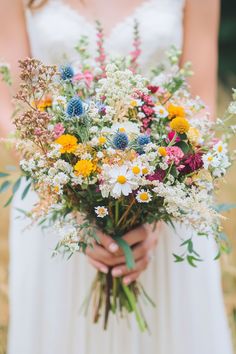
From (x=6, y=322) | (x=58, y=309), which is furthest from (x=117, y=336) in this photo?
(x=6, y=322)

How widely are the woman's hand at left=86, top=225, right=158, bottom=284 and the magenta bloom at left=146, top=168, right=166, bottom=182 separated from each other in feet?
0.95

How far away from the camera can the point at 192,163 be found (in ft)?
3.20

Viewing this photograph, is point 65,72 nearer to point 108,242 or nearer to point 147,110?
point 147,110

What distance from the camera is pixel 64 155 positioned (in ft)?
3.28

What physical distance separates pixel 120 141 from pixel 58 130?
0.14 meters

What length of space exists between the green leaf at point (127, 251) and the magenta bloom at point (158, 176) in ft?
0.81

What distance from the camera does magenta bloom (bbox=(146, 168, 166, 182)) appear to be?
953mm

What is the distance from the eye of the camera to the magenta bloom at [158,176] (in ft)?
3.13

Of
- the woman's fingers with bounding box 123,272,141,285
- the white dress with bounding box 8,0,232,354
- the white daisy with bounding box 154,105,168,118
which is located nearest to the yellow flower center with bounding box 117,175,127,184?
the white daisy with bounding box 154,105,168,118

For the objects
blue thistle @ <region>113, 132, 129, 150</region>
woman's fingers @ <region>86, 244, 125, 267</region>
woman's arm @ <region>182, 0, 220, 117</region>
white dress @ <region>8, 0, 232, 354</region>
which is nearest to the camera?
blue thistle @ <region>113, 132, 129, 150</region>


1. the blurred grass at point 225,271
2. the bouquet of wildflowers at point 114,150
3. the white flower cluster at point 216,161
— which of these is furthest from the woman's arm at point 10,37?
the blurred grass at point 225,271

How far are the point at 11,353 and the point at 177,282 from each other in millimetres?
532

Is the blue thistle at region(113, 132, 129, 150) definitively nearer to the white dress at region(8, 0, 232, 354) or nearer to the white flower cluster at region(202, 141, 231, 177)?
the white flower cluster at region(202, 141, 231, 177)


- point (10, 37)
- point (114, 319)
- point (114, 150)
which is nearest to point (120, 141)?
point (114, 150)
